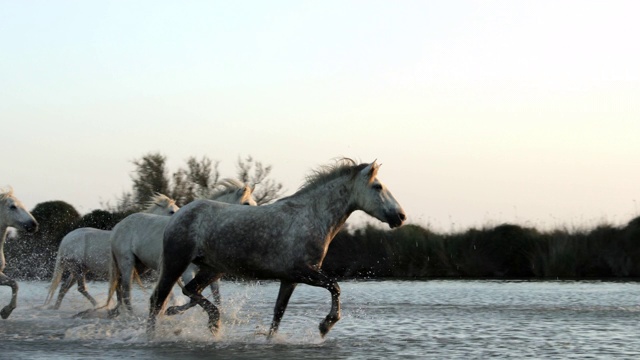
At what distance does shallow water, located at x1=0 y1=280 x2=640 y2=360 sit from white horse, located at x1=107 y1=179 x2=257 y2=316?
561 mm

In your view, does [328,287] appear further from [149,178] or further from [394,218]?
[149,178]

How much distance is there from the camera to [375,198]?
10.4m

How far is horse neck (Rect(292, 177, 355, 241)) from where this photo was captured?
1035 cm

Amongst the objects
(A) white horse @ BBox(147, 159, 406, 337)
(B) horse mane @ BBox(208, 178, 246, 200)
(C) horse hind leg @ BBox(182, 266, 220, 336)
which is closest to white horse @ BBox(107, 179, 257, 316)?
(B) horse mane @ BBox(208, 178, 246, 200)

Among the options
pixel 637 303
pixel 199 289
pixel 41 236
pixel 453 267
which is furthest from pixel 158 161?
Result: pixel 199 289

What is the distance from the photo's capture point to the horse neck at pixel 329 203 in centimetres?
1035

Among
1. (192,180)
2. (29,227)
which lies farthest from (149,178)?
(29,227)

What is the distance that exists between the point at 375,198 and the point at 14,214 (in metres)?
6.67

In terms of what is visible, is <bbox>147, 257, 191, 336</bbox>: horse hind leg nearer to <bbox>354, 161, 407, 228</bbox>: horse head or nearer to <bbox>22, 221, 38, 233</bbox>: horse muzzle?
<bbox>354, 161, 407, 228</bbox>: horse head

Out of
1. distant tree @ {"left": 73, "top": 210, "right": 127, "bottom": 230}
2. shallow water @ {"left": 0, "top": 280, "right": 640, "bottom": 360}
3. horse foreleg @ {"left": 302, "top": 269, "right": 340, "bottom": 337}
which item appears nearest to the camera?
shallow water @ {"left": 0, "top": 280, "right": 640, "bottom": 360}

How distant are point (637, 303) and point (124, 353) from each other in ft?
31.4

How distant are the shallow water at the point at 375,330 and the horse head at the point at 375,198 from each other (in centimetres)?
131

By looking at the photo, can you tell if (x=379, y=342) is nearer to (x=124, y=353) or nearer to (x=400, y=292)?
(x=124, y=353)

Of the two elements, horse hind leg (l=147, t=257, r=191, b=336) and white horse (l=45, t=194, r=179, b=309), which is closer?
horse hind leg (l=147, t=257, r=191, b=336)
